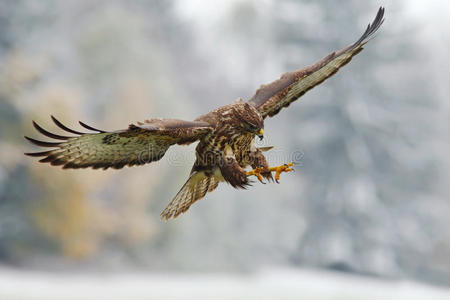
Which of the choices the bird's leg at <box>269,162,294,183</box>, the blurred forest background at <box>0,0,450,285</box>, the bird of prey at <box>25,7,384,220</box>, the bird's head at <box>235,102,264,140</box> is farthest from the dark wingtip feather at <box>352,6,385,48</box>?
the blurred forest background at <box>0,0,450,285</box>

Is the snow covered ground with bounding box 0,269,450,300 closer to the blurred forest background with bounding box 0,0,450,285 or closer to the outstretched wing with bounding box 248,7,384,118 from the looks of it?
the blurred forest background with bounding box 0,0,450,285

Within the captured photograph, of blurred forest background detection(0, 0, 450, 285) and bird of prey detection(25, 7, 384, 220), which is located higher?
blurred forest background detection(0, 0, 450, 285)

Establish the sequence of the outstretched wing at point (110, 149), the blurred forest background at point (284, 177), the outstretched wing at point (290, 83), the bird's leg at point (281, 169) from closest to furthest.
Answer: the bird's leg at point (281, 169)
the outstretched wing at point (110, 149)
the outstretched wing at point (290, 83)
the blurred forest background at point (284, 177)

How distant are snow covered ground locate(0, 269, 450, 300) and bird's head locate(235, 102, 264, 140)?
49.8 ft

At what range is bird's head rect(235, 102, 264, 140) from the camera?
7.22 feet

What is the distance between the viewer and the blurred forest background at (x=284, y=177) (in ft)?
51.5

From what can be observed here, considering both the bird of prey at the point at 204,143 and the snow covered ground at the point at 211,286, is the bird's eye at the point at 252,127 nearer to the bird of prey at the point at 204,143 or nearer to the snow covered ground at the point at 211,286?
the bird of prey at the point at 204,143

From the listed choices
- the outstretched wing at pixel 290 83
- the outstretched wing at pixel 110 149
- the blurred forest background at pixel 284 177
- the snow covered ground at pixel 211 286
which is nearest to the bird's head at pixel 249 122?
the outstretched wing at pixel 110 149

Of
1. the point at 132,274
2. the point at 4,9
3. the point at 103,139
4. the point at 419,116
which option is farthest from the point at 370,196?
the point at 103,139

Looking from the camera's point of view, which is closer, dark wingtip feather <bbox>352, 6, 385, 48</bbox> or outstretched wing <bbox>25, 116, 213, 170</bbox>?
outstretched wing <bbox>25, 116, 213, 170</bbox>

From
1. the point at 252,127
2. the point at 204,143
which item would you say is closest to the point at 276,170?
the point at 252,127

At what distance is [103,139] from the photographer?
2.47 m

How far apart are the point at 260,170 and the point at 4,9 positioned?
15257 mm

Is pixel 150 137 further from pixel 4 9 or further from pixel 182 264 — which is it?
pixel 182 264
